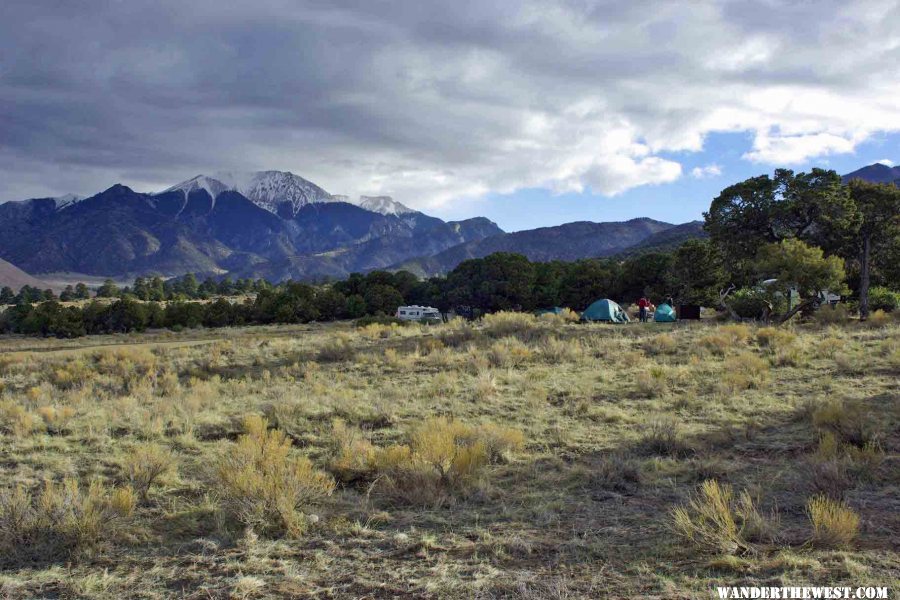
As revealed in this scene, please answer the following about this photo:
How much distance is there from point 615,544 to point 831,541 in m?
1.66

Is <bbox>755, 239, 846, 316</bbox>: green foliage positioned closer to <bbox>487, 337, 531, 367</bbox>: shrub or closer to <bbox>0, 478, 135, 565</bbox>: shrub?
<bbox>487, 337, 531, 367</bbox>: shrub

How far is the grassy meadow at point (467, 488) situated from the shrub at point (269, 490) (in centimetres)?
3

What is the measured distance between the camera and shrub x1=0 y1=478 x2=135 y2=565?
5148 millimetres

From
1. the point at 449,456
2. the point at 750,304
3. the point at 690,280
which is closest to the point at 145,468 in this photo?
the point at 449,456

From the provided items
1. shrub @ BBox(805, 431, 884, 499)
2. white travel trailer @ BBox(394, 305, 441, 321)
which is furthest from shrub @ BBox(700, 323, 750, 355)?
white travel trailer @ BBox(394, 305, 441, 321)

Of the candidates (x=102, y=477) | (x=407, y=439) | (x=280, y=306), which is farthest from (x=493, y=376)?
(x=280, y=306)

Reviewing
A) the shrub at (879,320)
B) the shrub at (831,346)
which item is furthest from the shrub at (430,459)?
the shrub at (879,320)

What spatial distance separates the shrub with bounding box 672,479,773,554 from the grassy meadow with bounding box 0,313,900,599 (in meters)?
0.02

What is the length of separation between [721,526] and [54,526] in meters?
5.72

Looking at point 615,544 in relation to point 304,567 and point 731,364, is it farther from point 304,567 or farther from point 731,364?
point 731,364

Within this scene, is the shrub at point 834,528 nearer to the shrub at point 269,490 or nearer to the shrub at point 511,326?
the shrub at point 269,490

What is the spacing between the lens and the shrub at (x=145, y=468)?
22.0ft

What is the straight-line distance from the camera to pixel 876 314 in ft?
75.7

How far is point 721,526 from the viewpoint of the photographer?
4.73m
